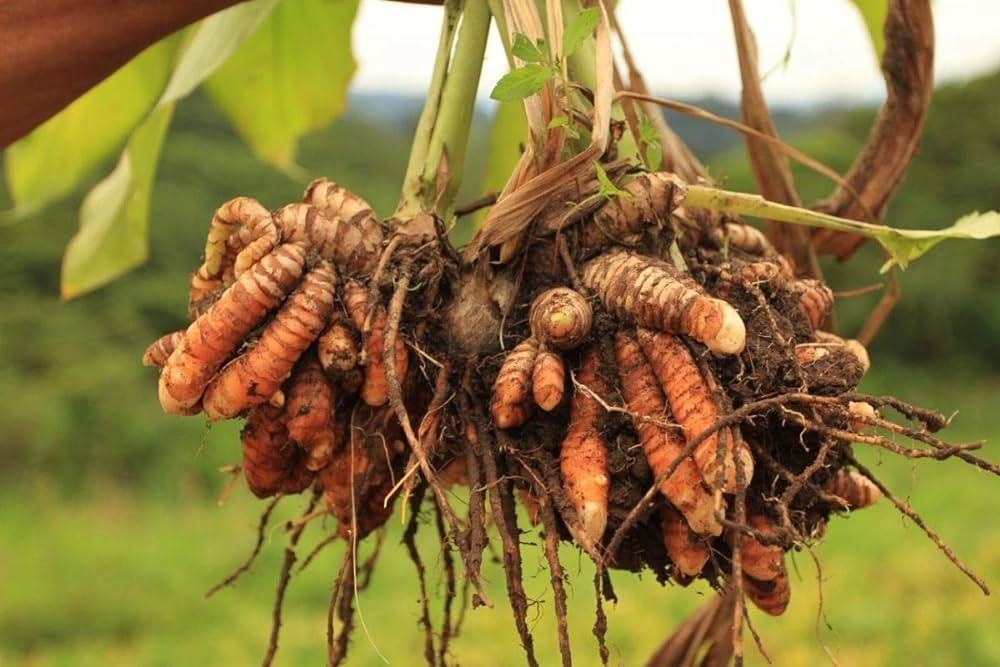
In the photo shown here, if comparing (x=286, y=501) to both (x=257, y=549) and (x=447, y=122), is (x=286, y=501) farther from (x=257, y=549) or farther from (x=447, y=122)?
(x=447, y=122)

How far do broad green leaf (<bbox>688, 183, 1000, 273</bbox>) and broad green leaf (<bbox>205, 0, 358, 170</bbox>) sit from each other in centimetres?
55

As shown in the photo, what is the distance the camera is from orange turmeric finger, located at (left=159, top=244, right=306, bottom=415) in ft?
1.92

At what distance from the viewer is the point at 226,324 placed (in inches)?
23.0

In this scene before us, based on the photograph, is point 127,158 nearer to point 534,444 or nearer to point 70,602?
point 534,444

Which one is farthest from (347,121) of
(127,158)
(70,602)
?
(127,158)

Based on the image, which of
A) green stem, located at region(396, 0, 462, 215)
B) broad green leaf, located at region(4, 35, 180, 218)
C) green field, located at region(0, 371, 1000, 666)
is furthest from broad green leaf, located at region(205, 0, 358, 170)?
green field, located at region(0, 371, 1000, 666)

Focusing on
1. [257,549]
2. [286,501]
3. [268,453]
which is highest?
[268,453]

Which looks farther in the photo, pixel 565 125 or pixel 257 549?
pixel 257 549

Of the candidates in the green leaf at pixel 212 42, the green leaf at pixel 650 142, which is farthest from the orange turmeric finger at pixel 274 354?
the green leaf at pixel 212 42

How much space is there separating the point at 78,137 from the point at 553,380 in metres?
0.82

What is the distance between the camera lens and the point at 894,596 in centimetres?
230

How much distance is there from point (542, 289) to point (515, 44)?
0.14 m

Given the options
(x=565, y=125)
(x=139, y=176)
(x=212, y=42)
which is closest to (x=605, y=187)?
(x=565, y=125)

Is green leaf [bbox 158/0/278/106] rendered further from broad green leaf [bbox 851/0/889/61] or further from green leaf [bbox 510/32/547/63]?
broad green leaf [bbox 851/0/889/61]
